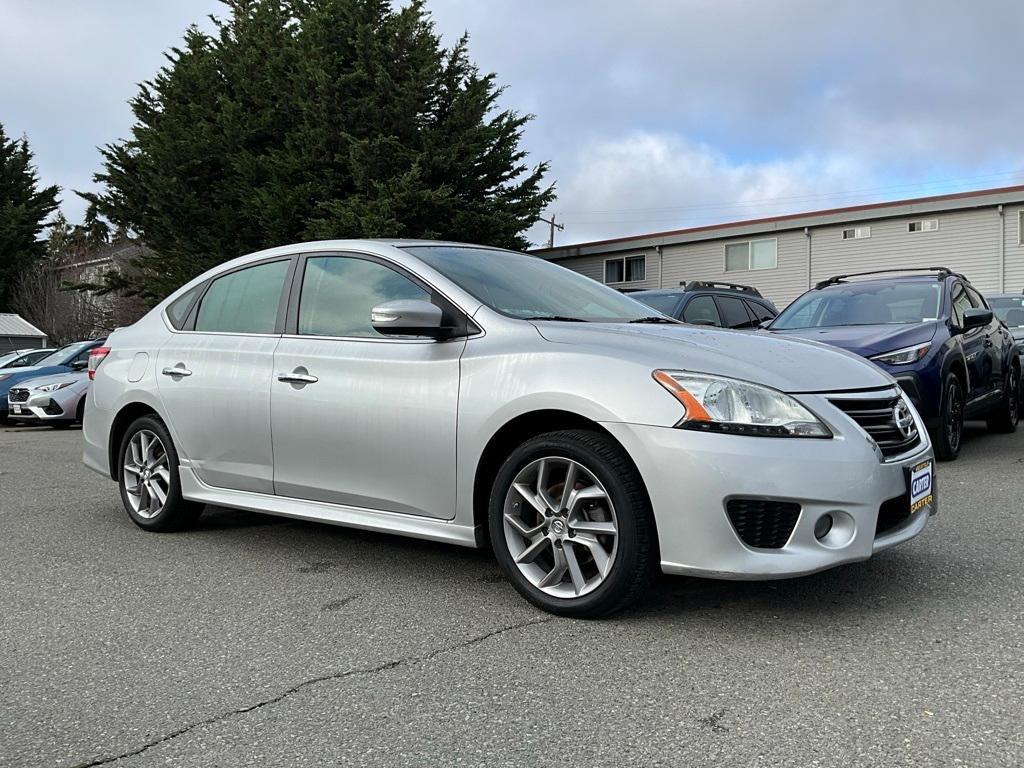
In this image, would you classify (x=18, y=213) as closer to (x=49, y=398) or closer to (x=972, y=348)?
(x=49, y=398)

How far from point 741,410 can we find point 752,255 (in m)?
25.1

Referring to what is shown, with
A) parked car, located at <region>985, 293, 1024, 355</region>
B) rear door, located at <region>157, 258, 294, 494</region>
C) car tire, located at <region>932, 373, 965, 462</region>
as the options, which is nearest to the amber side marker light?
rear door, located at <region>157, 258, 294, 494</region>

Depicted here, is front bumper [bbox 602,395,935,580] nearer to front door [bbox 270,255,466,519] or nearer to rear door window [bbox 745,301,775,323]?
front door [bbox 270,255,466,519]

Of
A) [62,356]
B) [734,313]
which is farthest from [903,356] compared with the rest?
[62,356]

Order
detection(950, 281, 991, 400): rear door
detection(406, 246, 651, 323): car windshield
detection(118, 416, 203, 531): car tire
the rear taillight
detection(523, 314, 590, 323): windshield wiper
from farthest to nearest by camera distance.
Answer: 1. detection(950, 281, 991, 400): rear door
2. the rear taillight
3. detection(118, 416, 203, 531): car tire
4. detection(406, 246, 651, 323): car windshield
5. detection(523, 314, 590, 323): windshield wiper

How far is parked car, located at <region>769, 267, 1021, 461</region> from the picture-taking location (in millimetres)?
7180

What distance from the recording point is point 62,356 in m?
16.7

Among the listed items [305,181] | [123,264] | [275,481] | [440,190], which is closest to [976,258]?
[440,190]

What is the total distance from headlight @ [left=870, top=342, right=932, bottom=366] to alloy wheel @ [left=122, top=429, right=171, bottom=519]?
5182mm

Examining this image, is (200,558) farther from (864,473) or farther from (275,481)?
(864,473)

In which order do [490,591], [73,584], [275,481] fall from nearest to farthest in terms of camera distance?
[490,591] < [73,584] < [275,481]

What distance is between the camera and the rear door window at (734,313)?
11227 mm

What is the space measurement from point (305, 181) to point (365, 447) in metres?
23.7

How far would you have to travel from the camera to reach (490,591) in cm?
402
